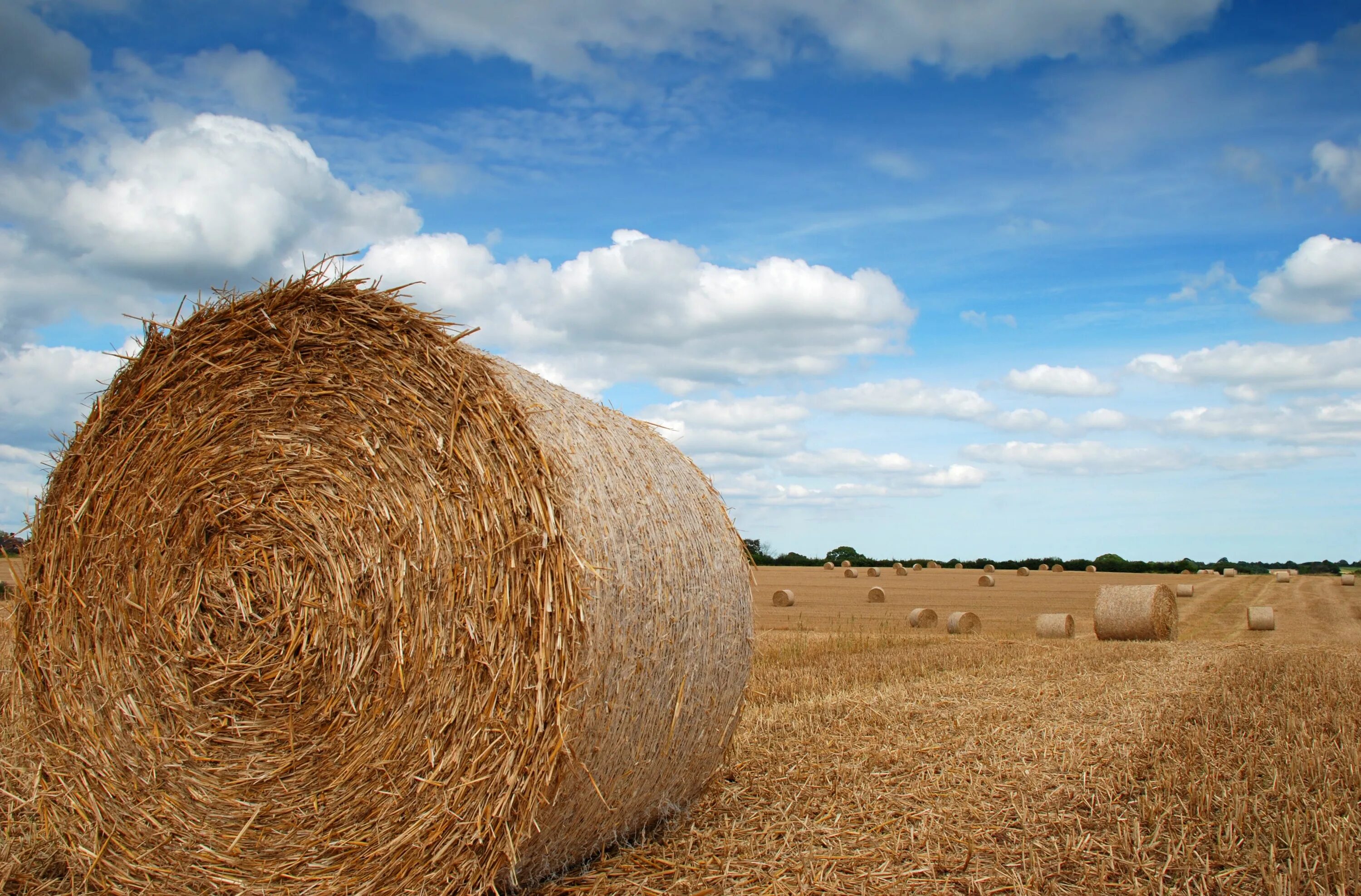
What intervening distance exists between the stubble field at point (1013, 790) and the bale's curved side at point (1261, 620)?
9899mm

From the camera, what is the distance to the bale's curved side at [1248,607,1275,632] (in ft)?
61.5

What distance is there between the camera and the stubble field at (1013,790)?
13.0 ft

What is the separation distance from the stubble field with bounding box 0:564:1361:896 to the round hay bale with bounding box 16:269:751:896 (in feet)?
1.59

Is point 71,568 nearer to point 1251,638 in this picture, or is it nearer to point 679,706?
point 679,706

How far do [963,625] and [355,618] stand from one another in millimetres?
14387

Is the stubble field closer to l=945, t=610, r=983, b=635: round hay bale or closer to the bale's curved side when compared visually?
l=945, t=610, r=983, b=635: round hay bale

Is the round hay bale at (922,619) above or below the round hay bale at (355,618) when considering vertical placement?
below

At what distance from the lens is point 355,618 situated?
3898 millimetres

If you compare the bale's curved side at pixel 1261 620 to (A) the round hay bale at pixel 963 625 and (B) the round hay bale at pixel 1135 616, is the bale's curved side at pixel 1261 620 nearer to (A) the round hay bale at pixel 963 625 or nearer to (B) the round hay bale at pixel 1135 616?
(B) the round hay bale at pixel 1135 616

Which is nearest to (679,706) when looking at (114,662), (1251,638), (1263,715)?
(114,662)

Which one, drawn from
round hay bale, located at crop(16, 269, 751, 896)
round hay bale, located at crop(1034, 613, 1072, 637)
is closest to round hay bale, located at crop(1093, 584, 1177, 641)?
round hay bale, located at crop(1034, 613, 1072, 637)

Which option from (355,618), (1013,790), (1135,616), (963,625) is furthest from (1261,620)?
(355,618)

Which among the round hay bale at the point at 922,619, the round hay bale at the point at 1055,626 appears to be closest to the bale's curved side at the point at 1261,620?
the round hay bale at the point at 1055,626

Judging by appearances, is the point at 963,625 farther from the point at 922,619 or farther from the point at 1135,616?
the point at 1135,616
